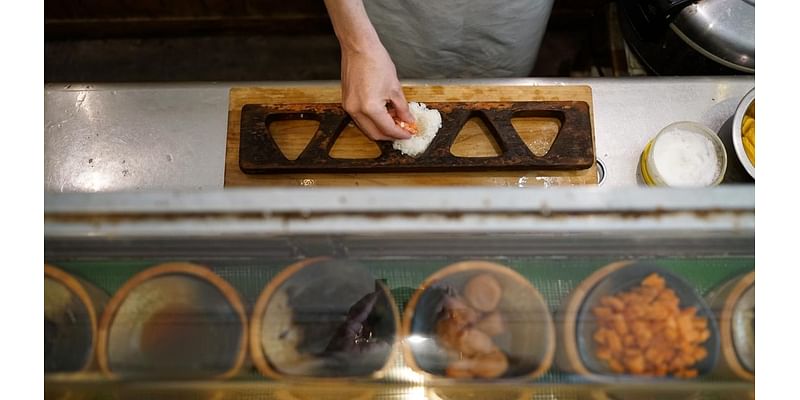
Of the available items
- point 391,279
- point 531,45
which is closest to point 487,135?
point 531,45

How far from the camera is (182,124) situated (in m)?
2.24

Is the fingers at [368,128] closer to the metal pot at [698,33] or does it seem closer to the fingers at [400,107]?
the fingers at [400,107]

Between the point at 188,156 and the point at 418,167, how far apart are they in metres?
0.94

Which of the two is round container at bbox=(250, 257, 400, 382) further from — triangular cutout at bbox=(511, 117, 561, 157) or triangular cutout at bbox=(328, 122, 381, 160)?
triangular cutout at bbox=(511, 117, 561, 157)

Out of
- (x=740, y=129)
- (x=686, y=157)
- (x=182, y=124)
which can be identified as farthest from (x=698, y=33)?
(x=182, y=124)

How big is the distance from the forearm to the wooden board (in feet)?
1.00

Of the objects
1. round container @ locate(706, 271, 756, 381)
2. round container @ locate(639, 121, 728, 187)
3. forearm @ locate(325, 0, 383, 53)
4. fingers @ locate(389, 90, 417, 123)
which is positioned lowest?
round container @ locate(706, 271, 756, 381)

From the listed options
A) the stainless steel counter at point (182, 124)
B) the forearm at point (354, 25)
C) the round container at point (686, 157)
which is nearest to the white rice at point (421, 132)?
the stainless steel counter at point (182, 124)

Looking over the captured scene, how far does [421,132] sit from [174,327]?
1151 millimetres

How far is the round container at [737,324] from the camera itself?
125 centimetres

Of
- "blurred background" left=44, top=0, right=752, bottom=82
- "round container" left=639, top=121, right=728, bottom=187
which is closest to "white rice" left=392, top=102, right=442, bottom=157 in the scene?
"round container" left=639, top=121, right=728, bottom=187

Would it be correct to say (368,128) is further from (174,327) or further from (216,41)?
(216,41)

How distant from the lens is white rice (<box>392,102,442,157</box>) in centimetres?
205
